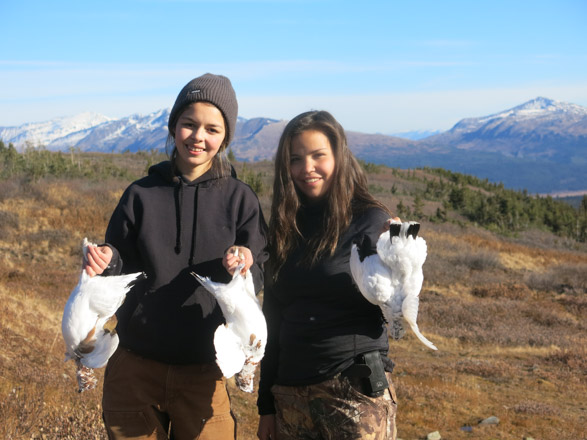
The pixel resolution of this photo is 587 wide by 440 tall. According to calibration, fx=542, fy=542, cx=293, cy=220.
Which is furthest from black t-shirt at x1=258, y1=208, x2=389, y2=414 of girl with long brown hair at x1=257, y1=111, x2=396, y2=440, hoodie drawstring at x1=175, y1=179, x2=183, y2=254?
hoodie drawstring at x1=175, y1=179, x2=183, y2=254

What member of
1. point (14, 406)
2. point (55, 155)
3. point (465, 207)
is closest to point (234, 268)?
point (14, 406)

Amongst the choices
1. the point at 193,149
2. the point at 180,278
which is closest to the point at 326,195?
the point at 193,149

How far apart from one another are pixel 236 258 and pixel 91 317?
622mm

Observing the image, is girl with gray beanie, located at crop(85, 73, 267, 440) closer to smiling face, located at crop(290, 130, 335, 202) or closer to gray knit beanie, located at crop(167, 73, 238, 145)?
gray knit beanie, located at crop(167, 73, 238, 145)

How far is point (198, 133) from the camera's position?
7.74 ft

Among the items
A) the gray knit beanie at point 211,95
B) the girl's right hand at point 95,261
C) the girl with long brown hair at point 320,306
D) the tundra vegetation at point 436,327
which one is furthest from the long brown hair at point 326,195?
the tundra vegetation at point 436,327

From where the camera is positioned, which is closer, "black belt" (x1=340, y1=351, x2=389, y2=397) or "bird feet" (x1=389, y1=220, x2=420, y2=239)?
"bird feet" (x1=389, y1=220, x2=420, y2=239)

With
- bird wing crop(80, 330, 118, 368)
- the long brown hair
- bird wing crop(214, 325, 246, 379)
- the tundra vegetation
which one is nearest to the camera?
bird wing crop(214, 325, 246, 379)

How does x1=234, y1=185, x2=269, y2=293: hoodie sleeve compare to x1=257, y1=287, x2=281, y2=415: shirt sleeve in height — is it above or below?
above

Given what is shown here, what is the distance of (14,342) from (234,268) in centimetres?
637

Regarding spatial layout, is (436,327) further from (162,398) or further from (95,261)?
(95,261)

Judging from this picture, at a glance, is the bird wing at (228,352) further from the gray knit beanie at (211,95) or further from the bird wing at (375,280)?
the gray knit beanie at (211,95)

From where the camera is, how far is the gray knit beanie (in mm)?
2359

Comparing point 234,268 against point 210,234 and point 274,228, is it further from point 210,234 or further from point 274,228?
point 274,228
